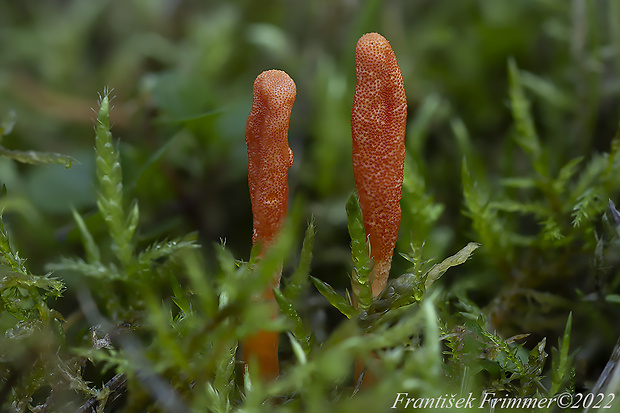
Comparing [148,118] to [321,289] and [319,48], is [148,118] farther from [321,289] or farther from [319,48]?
[321,289]

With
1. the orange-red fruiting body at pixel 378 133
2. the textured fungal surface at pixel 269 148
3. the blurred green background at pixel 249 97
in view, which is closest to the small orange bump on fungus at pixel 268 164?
the textured fungal surface at pixel 269 148

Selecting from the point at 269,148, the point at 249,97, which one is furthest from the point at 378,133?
the point at 249,97

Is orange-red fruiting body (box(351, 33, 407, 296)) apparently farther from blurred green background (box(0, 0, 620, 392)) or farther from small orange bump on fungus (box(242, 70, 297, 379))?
blurred green background (box(0, 0, 620, 392))

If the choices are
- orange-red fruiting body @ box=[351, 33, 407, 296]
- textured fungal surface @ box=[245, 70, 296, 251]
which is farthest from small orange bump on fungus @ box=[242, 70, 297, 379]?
orange-red fruiting body @ box=[351, 33, 407, 296]

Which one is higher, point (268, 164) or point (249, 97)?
point (268, 164)

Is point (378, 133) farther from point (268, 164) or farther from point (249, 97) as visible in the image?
point (249, 97)

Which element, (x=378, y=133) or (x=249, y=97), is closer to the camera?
(x=378, y=133)

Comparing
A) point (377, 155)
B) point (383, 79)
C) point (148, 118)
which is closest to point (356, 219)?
point (377, 155)
